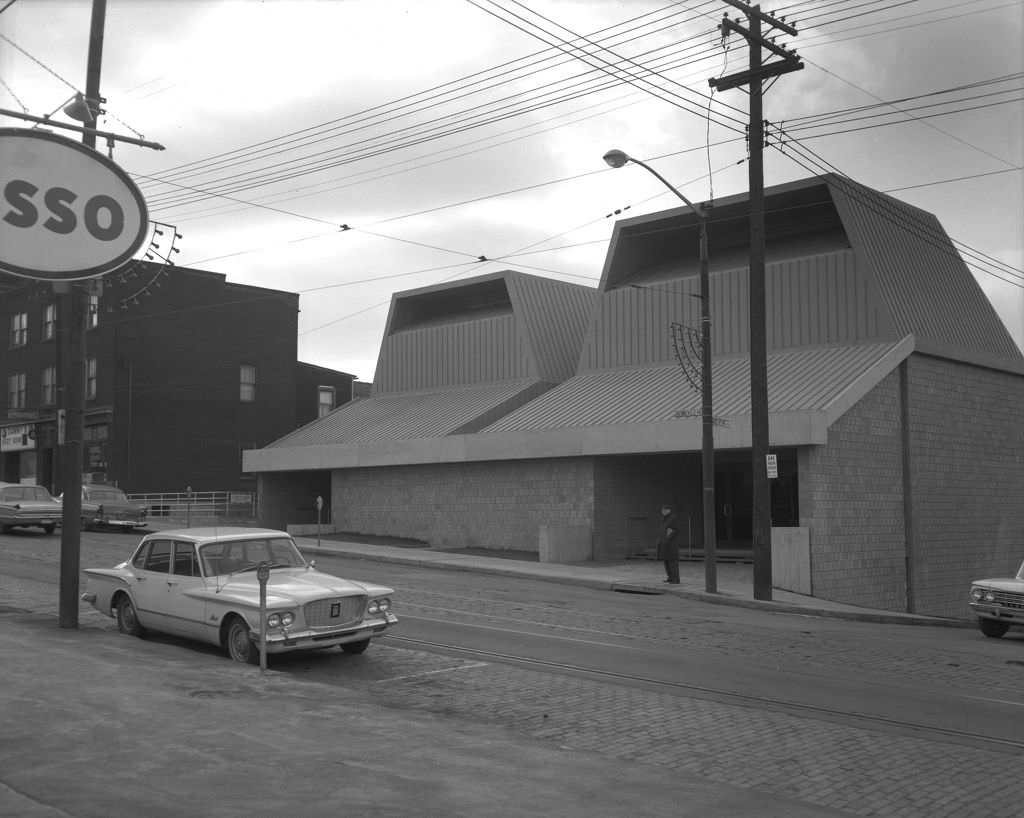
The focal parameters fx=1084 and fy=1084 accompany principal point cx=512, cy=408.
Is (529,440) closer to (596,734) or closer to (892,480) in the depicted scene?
(892,480)

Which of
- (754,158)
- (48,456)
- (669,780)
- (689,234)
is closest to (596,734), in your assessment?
(669,780)

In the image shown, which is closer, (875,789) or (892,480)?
(875,789)

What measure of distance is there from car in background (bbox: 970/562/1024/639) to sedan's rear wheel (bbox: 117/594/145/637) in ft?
42.5

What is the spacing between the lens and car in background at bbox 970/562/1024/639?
17.2 meters

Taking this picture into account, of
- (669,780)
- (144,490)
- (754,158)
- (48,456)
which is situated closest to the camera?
(669,780)

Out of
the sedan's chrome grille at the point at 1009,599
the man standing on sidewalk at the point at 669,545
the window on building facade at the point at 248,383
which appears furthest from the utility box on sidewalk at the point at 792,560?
the window on building facade at the point at 248,383

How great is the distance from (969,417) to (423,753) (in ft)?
87.6

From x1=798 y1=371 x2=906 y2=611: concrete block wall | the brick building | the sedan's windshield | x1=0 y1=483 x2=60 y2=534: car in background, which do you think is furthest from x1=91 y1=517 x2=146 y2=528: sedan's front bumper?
the sedan's windshield

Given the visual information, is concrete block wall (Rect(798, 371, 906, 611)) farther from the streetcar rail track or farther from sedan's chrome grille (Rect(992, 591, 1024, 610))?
the streetcar rail track

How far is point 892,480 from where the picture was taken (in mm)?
27312

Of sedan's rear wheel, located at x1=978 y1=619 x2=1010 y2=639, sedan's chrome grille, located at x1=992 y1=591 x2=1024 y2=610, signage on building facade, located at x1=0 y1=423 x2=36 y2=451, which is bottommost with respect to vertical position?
sedan's rear wheel, located at x1=978 y1=619 x2=1010 y2=639

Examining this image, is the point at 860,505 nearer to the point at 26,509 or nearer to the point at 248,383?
the point at 26,509

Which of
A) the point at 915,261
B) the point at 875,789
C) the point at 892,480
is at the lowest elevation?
the point at 875,789

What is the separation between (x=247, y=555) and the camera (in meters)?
12.7
